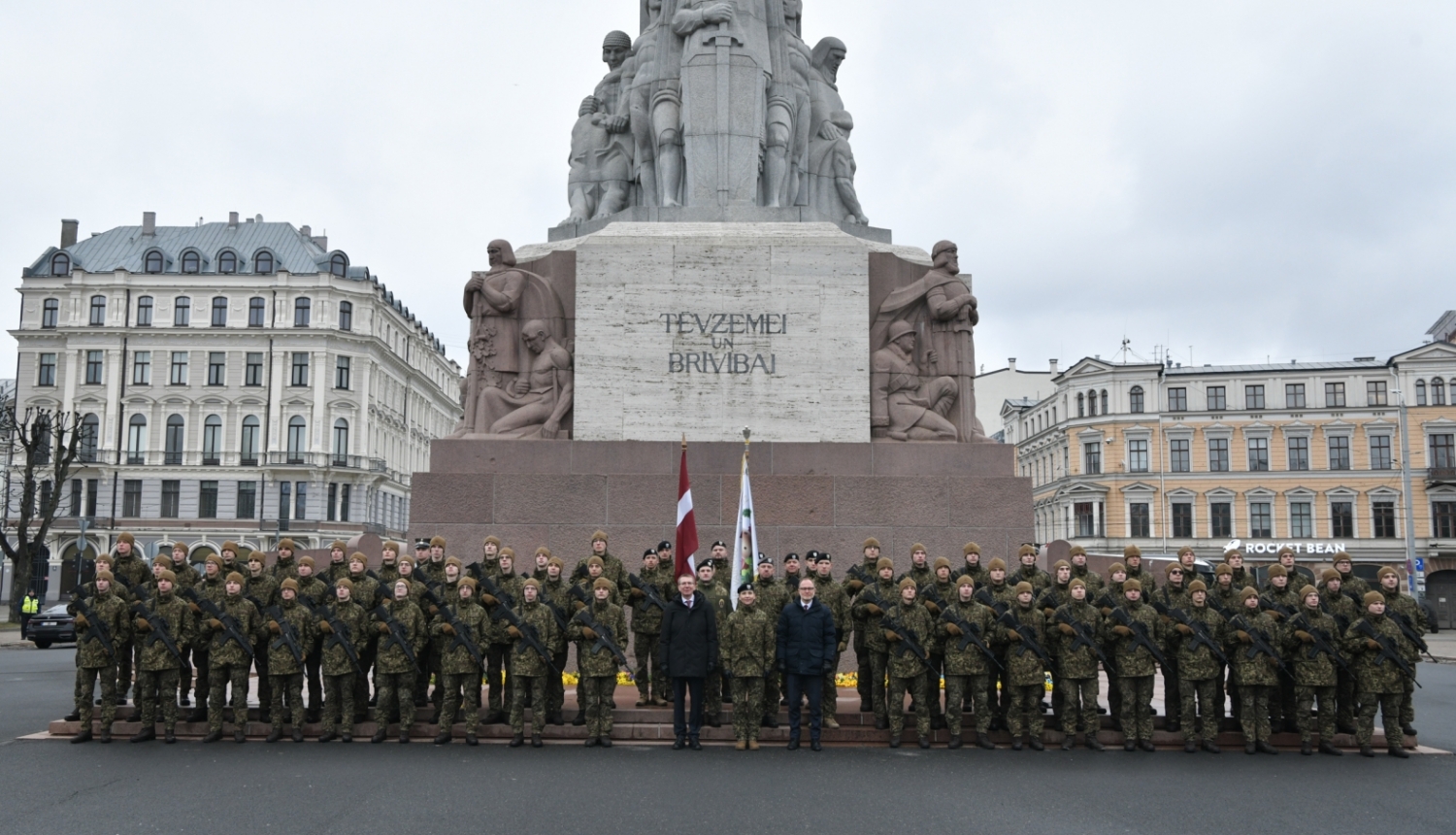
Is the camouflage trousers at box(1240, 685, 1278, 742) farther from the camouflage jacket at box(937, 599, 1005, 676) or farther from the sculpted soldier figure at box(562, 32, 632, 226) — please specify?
the sculpted soldier figure at box(562, 32, 632, 226)

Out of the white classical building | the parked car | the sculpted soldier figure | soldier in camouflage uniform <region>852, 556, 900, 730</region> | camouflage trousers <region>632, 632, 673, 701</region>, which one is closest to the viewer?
soldier in camouflage uniform <region>852, 556, 900, 730</region>

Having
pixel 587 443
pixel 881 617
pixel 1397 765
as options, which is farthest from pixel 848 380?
pixel 1397 765

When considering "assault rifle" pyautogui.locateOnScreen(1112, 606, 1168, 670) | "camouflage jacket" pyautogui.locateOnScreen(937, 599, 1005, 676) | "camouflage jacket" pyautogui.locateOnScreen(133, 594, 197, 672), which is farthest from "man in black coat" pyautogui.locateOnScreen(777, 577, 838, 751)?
"camouflage jacket" pyautogui.locateOnScreen(133, 594, 197, 672)

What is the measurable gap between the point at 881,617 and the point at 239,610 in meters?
6.04

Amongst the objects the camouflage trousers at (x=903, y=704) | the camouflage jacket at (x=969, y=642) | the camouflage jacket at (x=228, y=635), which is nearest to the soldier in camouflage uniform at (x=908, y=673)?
the camouflage trousers at (x=903, y=704)

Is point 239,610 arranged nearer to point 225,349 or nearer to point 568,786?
point 568,786

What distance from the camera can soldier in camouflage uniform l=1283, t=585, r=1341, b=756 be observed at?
11156 mm

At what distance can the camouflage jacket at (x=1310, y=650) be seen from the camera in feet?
36.6

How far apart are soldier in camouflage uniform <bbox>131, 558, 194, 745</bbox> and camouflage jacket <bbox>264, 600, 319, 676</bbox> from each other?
2.57 ft

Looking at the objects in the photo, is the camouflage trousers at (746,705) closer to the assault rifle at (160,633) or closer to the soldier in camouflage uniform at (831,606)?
the soldier in camouflage uniform at (831,606)

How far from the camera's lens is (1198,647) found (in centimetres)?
1124

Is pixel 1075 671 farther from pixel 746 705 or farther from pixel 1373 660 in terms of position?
pixel 746 705

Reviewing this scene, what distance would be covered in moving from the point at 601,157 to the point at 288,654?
9.88 m

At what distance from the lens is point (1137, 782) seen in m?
9.61
